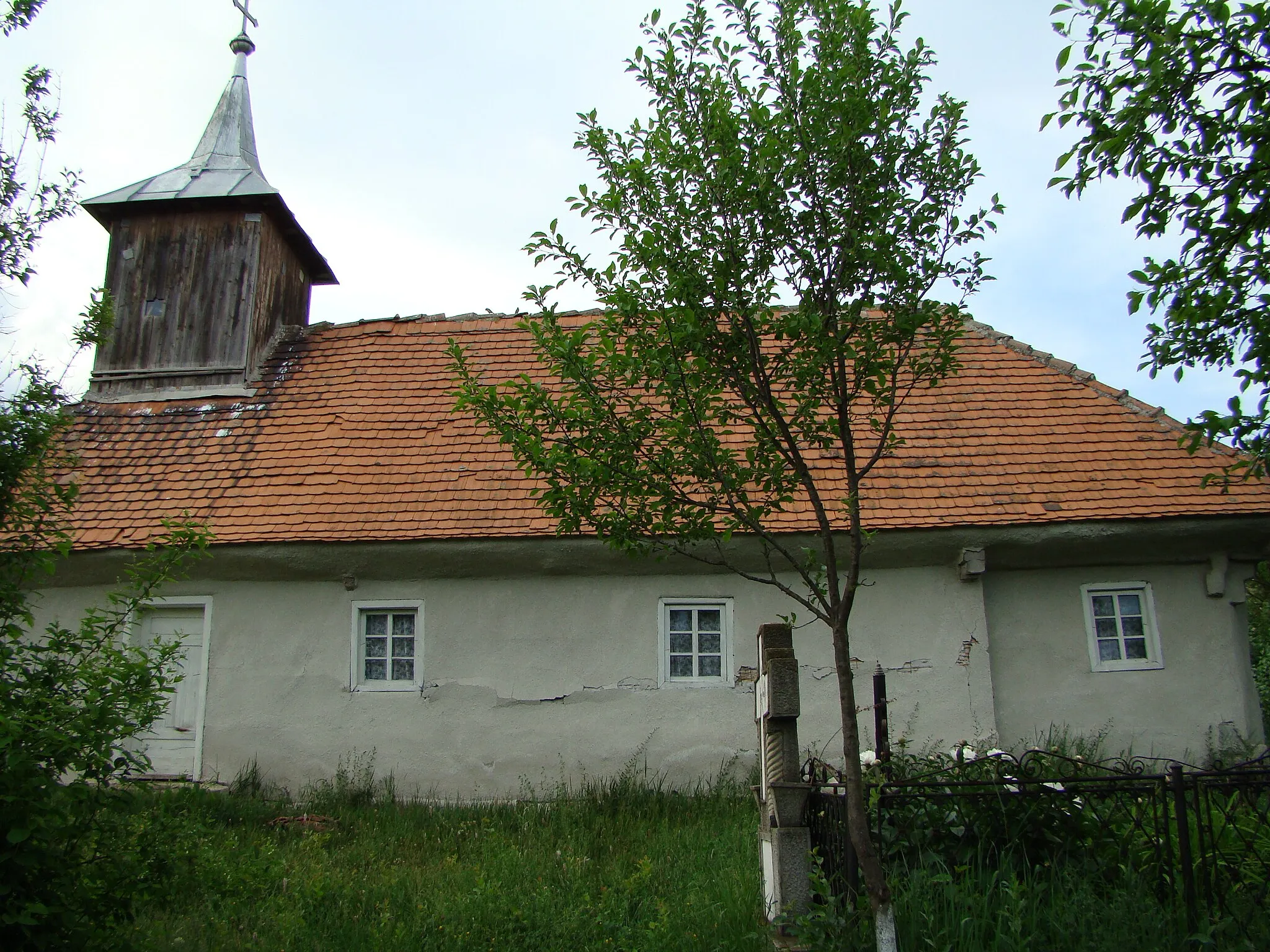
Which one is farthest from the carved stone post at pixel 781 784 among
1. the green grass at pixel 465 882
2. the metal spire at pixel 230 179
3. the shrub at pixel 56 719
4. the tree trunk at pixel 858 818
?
the metal spire at pixel 230 179

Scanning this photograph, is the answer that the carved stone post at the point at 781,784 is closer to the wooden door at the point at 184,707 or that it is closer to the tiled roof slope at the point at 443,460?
the tiled roof slope at the point at 443,460

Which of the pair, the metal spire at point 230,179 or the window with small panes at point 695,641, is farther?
the metal spire at point 230,179

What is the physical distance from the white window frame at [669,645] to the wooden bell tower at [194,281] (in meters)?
6.33

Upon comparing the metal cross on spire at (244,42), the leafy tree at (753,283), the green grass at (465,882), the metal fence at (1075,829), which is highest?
the metal cross on spire at (244,42)

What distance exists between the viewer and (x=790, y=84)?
455 centimetres

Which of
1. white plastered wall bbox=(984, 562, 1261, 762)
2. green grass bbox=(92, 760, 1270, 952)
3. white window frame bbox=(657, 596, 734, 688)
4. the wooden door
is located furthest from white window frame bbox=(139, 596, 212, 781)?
white plastered wall bbox=(984, 562, 1261, 762)

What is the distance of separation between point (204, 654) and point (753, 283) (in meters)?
7.74

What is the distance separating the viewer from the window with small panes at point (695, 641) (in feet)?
31.3

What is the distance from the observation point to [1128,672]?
368 inches

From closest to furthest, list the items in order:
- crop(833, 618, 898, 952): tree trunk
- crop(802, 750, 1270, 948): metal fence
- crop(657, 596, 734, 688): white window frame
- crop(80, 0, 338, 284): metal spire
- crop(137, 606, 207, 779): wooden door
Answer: crop(833, 618, 898, 952): tree trunk, crop(802, 750, 1270, 948): metal fence, crop(657, 596, 734, 688): white window frame, crop(137, 606, 207, 779): wooden door, crop(80, 0, 338, 284): metal spire

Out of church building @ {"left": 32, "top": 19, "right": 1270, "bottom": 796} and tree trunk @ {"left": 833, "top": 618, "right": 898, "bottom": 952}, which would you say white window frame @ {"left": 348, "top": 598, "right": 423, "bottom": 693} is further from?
tree trunk @ {"left": 833, "top": 618, "right": 898, "bottom": 952}

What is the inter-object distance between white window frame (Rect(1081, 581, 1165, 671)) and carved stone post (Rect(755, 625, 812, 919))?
5335mm

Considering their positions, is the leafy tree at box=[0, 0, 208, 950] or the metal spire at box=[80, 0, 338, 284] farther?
the metal spire at box=[80, 0, 338, 284]

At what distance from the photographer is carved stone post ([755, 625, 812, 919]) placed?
4.84 m
